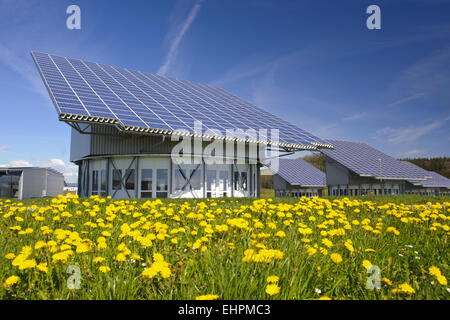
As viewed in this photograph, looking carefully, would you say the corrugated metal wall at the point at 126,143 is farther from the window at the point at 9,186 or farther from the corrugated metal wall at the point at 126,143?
the window at the point at 9,186

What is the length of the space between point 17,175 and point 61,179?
12.3 metres

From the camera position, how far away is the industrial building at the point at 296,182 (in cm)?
3362

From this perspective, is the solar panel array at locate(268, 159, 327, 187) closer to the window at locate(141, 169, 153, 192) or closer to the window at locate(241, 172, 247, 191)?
the window at locate(241, 172, 247, 191)

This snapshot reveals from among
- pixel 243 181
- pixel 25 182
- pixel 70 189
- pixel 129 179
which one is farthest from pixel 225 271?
pixel 70 189

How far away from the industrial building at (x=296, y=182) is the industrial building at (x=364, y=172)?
387 cm

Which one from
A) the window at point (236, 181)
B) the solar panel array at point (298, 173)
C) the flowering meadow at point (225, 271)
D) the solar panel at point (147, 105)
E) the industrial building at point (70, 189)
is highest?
the solar panel at point (147, 105)

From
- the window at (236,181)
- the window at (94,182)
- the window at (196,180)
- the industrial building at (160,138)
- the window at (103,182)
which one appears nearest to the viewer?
the industrial building at (160,138)

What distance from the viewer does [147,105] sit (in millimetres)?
16969

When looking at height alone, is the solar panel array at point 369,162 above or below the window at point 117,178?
above

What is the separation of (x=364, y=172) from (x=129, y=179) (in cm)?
1980

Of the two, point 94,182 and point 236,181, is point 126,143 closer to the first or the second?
point 94,182

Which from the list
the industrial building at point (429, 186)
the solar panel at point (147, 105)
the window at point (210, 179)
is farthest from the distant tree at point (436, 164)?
the window at point (210, 179)

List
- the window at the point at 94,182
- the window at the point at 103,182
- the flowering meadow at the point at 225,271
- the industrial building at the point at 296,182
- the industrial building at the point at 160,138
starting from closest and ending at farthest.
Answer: the flowering meadow at the point at 225,271, the industrial building at the point at 160,138, the window at the point at 103,182, the window at the point at 94,182, the industrial building at the point at 296,182

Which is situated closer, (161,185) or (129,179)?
(161,185)
